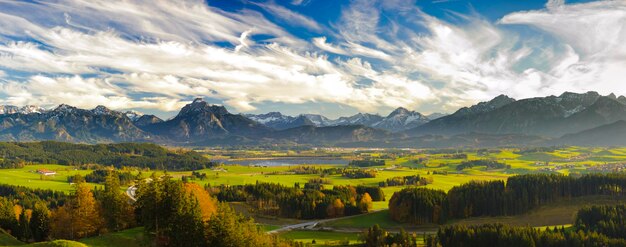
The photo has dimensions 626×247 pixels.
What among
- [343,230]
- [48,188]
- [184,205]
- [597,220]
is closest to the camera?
[184,205]

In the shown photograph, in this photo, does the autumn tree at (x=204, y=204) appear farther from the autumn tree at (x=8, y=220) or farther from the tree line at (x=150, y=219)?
the autumn tree at (x=8, y=220)

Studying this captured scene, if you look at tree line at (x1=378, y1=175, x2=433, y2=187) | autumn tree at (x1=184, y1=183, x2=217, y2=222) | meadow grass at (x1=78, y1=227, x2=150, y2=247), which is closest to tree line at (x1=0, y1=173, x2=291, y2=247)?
autumn tree at (x1=184, y1=183, x2=217, y2=222)

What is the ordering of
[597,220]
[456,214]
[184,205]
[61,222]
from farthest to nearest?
[456,214] → [597,220] → [61,222] → [184,205]

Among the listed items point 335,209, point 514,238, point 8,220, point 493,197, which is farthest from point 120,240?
point 493,197

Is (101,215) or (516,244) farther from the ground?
(101,215)

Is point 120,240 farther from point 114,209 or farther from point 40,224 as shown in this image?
point 40,224

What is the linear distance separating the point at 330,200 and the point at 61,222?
76.6m

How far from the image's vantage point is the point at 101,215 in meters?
81.6

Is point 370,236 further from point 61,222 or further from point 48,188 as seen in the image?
point 48,188

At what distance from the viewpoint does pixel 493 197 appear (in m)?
127

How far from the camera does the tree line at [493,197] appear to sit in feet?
405

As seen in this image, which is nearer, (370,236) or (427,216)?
(370,236)

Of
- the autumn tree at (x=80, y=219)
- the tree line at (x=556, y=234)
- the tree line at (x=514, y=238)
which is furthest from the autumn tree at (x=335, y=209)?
the autumn tree at (x=80, y=219)

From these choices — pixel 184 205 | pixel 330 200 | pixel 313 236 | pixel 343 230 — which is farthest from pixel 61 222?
pixel 330 200
